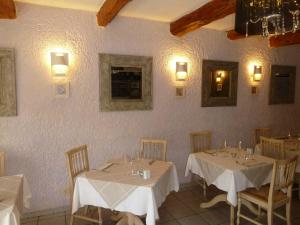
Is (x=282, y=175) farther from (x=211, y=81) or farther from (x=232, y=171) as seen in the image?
(x=211, y=81)

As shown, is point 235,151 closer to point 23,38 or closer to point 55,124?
point 55,124

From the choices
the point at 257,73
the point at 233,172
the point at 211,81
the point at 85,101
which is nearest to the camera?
the point at 233,172

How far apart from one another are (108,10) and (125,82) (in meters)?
0.99

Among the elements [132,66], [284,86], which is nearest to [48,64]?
[132,66]

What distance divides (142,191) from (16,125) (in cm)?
178

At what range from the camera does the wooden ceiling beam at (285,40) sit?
4.02 metres

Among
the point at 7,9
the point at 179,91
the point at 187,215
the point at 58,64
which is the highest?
the point at 7,9

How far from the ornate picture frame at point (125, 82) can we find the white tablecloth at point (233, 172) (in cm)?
117

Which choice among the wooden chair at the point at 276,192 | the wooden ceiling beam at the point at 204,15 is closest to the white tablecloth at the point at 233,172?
the wooden chair at the point at 276,192

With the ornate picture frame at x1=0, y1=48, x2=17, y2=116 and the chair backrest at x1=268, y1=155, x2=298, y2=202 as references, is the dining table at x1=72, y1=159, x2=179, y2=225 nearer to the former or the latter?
the chair backrest at x1=268, y1=155, x2=298, y2=202

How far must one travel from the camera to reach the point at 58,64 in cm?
292

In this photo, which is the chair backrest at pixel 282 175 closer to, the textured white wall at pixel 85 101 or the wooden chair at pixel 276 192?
the wooden chair at pixel 276 192

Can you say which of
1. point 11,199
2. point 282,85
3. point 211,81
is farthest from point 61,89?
point 282,85

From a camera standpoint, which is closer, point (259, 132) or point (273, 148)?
point (273, 148)
